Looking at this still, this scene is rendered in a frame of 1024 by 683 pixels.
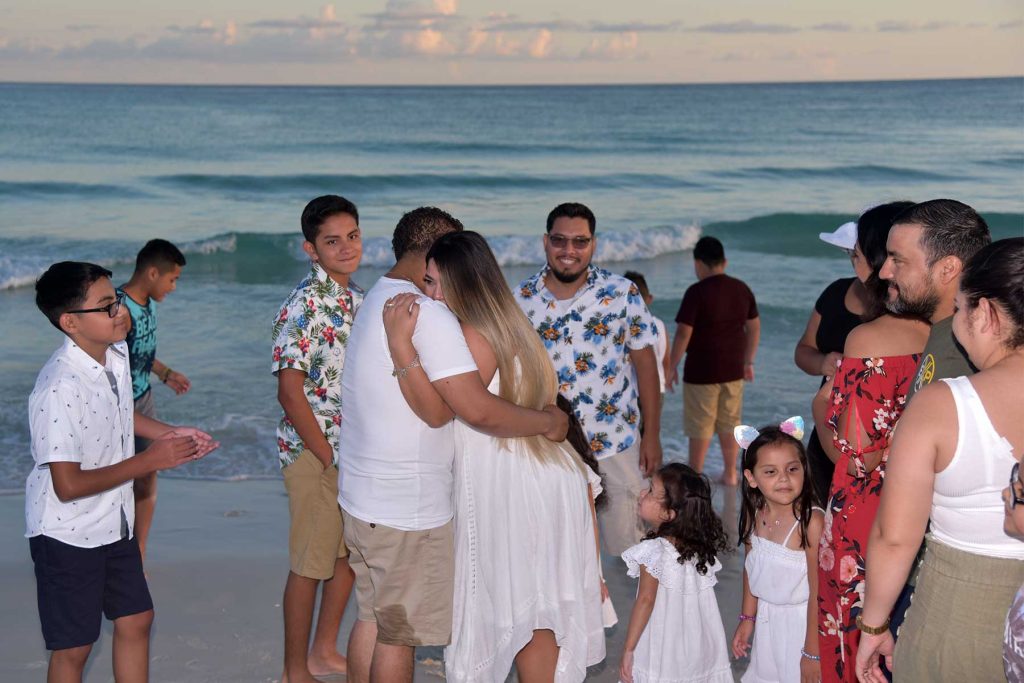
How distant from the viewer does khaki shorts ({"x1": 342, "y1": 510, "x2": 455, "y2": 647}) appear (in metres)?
3.34

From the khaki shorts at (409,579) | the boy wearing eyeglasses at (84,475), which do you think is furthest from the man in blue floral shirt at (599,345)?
the boy wearing eyeglasses at (84,475)

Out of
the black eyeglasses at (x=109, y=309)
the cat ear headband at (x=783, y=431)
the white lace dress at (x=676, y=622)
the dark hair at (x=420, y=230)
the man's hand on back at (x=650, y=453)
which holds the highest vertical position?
the dark hair at (x=420, y=230)

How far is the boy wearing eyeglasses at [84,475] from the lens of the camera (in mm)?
3285

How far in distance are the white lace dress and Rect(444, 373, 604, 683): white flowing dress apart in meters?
0.46

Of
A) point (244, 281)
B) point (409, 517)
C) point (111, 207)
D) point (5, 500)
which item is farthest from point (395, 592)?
point (111, 207)

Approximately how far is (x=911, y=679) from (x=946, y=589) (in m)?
0.23

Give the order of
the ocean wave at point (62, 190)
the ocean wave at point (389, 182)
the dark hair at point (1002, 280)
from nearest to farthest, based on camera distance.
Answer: the dark hair at point (1002, 280)
the ocean wave at point (62, 190)
the ocean wave at point (389, 182)

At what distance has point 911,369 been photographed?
3027 millimetres

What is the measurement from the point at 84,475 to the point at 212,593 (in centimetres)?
207

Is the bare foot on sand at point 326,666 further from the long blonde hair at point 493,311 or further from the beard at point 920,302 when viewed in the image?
the beard at point 920,302

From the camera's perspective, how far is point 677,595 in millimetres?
3838

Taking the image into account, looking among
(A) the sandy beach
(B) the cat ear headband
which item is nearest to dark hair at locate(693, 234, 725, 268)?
(A) the sandy beach

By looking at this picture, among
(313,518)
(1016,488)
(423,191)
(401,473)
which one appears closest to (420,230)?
(401,473)

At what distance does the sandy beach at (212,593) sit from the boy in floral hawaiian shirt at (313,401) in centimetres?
51
